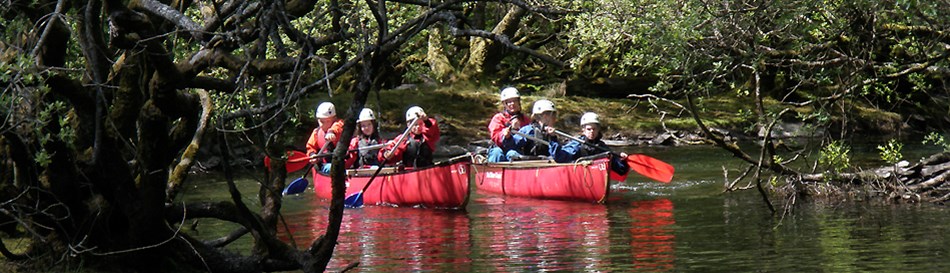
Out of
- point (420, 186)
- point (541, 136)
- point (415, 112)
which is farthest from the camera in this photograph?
point (541, 136)

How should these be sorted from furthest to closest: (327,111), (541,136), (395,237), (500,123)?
1. (500,123)
2. (541,136)
3. (327,111)
4. (395,237)

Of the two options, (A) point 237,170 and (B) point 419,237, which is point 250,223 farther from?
(A) point 237,170

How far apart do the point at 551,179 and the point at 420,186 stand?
1.72m

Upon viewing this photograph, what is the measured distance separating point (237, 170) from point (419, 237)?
445 inches

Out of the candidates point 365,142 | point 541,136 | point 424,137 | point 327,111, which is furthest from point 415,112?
point 541,136

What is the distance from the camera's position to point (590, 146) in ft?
56.0

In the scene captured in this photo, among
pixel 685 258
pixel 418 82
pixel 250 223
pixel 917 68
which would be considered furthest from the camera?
pixel 418 82

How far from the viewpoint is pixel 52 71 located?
6730 mm

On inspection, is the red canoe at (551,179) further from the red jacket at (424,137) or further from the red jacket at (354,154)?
the red jacket at (354,154)

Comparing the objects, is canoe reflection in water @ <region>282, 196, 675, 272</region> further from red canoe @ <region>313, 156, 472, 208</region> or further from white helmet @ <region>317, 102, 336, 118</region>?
white helmet @ <region>317, 102, 336, 118</region>

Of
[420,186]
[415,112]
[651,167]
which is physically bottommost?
[420,186]

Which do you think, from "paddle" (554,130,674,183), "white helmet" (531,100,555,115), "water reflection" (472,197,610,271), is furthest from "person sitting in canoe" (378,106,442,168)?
"paddle" (554,130,674,183)

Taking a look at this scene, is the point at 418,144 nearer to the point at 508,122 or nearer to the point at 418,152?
the point at 418,152

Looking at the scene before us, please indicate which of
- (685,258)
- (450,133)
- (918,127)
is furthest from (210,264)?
(918,127)
